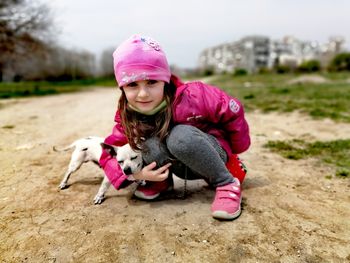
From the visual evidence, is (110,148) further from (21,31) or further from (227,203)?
(21,31)

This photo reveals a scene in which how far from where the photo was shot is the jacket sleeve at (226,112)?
2.48 m

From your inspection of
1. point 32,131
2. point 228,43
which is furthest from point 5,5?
point 228,43

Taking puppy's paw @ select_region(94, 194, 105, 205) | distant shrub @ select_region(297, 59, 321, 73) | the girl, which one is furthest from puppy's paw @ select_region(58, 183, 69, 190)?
distant shrub @ select_region(297, 59, 321, 73)

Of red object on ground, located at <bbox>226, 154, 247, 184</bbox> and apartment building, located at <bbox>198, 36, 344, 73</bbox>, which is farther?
apartment building, located at <bbox>198, 36, 344, 73</bbox>

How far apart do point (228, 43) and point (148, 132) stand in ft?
366

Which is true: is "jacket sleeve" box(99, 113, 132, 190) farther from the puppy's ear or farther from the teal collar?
the teal collar

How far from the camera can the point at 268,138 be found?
494 centimetres

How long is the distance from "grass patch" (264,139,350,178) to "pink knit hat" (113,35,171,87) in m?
2.09

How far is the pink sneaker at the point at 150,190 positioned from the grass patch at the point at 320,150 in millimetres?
1724

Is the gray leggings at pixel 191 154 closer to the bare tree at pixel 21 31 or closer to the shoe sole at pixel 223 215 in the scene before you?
the shoe sole at pixel 223 215

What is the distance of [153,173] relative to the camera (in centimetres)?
254

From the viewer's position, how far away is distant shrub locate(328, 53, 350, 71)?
3544 centimetres

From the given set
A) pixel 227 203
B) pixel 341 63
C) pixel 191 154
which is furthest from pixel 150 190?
pixel 341 63

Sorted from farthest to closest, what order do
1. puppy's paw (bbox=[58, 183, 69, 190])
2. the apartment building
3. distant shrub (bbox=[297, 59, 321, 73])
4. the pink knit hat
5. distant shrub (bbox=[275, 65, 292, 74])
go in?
the apartment building < distant shrub (bbox=[275, 65, 292, 74]) < distant shrub (bbox=[297, 59, 321, 73]) < puppy's paw (bbox=[58, 183, 69, 190]) < the pink knit hat
